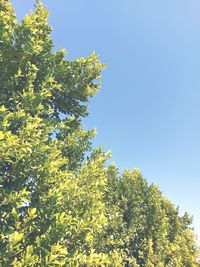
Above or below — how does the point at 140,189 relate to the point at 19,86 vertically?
above

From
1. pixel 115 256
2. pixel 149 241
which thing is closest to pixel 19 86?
pixel 115 256

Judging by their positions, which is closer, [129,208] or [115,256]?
[115,256]

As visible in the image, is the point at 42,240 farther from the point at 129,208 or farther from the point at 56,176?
the point at 129,208

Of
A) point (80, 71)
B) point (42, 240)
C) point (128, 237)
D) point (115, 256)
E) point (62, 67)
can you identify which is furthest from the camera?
point (128, 237)

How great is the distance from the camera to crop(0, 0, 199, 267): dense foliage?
9.98 m

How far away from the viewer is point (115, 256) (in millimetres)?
20094

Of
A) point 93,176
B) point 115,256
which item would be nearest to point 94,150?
point 93,176

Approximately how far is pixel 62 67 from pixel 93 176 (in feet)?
16.2

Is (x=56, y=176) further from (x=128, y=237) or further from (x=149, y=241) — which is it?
(x=149, y=241)

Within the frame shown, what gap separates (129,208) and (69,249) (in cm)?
1459

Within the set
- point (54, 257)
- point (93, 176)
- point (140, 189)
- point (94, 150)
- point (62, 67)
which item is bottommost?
point (54, 257)

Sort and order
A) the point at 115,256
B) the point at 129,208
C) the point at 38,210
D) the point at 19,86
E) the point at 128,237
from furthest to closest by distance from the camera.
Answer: the point at 129,208
the point at 128,237
the point at 115,256
the point at 19,86
the point at 38,210

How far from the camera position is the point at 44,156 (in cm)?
1152

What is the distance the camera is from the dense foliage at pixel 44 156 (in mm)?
9977
